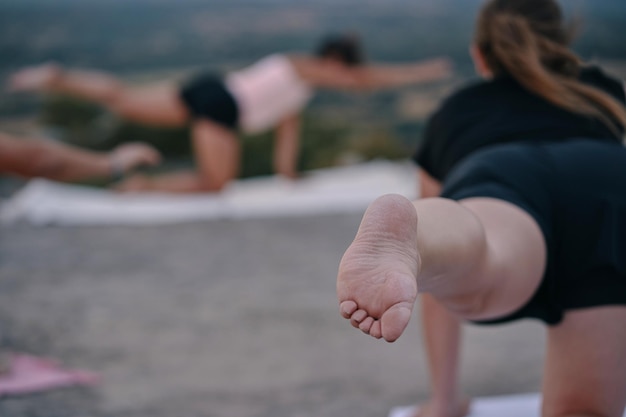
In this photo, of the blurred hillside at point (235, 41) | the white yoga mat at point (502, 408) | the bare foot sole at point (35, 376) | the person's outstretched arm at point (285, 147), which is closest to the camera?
the white yoga mat at point (502, 408)

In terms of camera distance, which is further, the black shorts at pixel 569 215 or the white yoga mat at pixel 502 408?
the white yoga mat at pixel 502 408

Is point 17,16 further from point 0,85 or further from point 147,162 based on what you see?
point 147,162

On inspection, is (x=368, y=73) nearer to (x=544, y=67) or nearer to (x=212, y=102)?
(x=212, y=102)

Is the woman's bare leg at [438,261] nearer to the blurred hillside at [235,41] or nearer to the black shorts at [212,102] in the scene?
the black shorts at [212,102]

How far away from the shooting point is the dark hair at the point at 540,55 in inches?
65.5

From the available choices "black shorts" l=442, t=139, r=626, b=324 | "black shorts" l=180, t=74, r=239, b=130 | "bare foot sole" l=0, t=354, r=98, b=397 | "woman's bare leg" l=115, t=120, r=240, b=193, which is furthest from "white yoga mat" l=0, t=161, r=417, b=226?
"black shorts" l=442, t=139, r=626, b=324

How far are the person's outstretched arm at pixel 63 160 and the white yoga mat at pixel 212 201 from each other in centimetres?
12

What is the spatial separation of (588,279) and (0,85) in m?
4.42

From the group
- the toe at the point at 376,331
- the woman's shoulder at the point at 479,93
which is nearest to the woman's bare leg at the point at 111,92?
the woman's shoulder at the point at 479,93

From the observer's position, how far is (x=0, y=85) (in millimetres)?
4984

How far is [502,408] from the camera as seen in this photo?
214 centimetres

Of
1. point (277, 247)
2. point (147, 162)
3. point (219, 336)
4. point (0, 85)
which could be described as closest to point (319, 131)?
point (147, 162)

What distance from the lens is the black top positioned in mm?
1633

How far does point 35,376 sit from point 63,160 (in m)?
2.63
